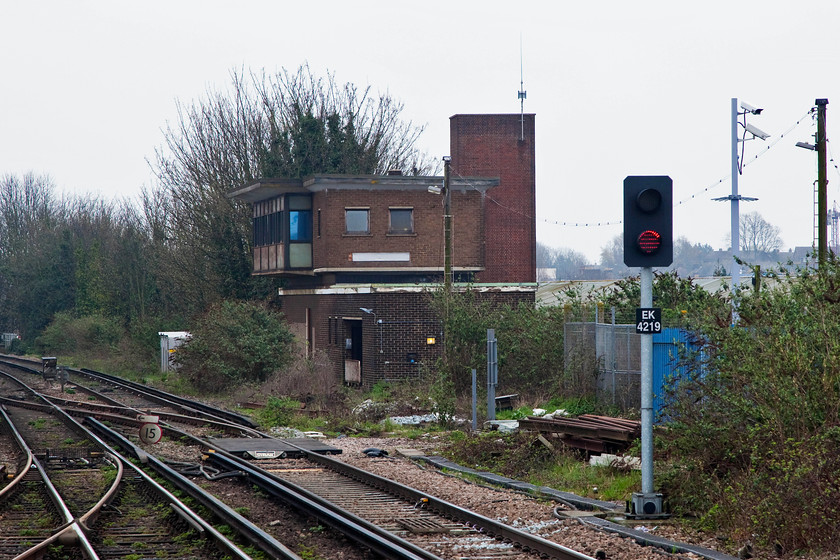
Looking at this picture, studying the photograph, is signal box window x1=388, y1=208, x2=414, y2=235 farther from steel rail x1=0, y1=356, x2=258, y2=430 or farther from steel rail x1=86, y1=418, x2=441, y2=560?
steel rail x1=86, y1=418, x2=441, y2=560

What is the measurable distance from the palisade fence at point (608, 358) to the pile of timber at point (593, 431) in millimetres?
4117

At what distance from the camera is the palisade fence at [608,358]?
1947 centimetres

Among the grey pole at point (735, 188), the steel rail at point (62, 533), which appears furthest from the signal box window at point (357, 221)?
the steel rail at point (62, 533)

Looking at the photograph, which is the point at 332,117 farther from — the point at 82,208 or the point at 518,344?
the point at 82,208

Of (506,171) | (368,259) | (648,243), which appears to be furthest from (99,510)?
(506,171)

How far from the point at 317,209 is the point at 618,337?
18.3 metres

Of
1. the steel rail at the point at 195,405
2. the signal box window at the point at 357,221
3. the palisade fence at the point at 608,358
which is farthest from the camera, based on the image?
the signal box window at the point at 357,221

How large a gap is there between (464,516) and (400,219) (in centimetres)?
2643

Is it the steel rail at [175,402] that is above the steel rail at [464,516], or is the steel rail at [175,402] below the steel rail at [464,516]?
below

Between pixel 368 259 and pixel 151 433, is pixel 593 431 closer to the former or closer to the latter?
pixel 151 433

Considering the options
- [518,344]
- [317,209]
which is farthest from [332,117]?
[518,344]

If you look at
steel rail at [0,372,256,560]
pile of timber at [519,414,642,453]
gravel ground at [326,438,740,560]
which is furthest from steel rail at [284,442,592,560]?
pile of timber at [519,414,642,453]

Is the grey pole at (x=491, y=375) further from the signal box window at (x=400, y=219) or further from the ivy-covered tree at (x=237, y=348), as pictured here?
the signal box window at (x=400, y=219)

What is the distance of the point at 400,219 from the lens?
36.9 m
